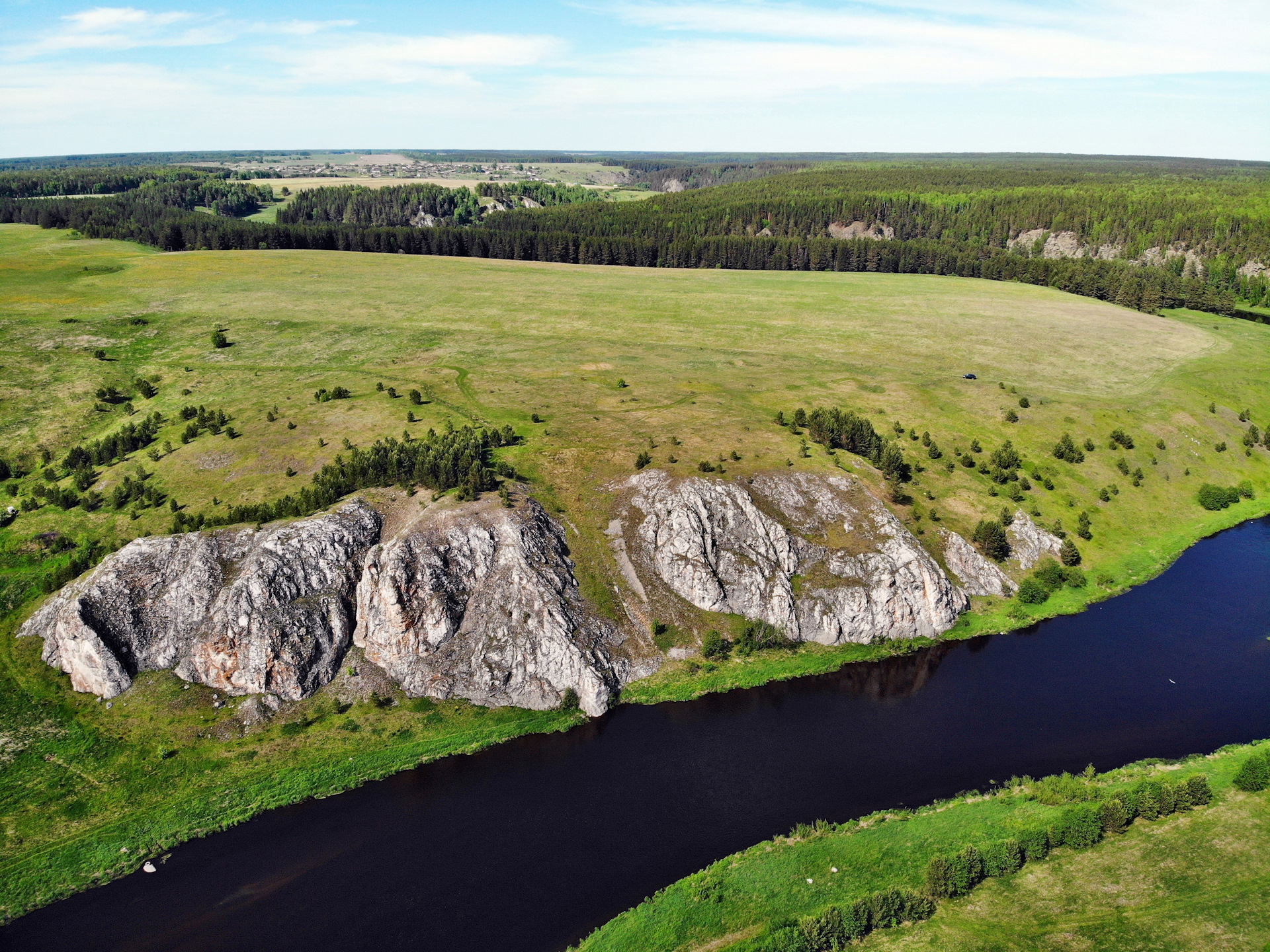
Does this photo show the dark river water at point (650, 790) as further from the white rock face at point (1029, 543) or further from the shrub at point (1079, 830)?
the white rock face at point (1029, 543)

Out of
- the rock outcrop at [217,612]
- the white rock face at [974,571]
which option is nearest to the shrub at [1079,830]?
the white rock face at [974,571]

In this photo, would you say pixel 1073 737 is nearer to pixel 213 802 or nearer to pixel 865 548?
pixel 865 548

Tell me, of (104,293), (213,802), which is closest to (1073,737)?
(213,802)

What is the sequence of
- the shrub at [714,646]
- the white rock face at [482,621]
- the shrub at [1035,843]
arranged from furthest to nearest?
1. the shrub at [714,646]
2. the white rock face at [482,621]
3. the shrub at [1035,843]

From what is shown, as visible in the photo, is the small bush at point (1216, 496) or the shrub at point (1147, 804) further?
the small bush at point (1216, 496)

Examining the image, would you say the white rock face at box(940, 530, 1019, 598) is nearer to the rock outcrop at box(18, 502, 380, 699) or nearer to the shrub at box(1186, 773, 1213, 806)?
the shrub at box(1186, 773, 1213, 806)

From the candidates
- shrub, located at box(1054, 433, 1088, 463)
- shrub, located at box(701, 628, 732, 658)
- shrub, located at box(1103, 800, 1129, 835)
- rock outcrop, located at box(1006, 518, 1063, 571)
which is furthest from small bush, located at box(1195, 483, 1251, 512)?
shrub, located at box(701, 628, 732, 658)
